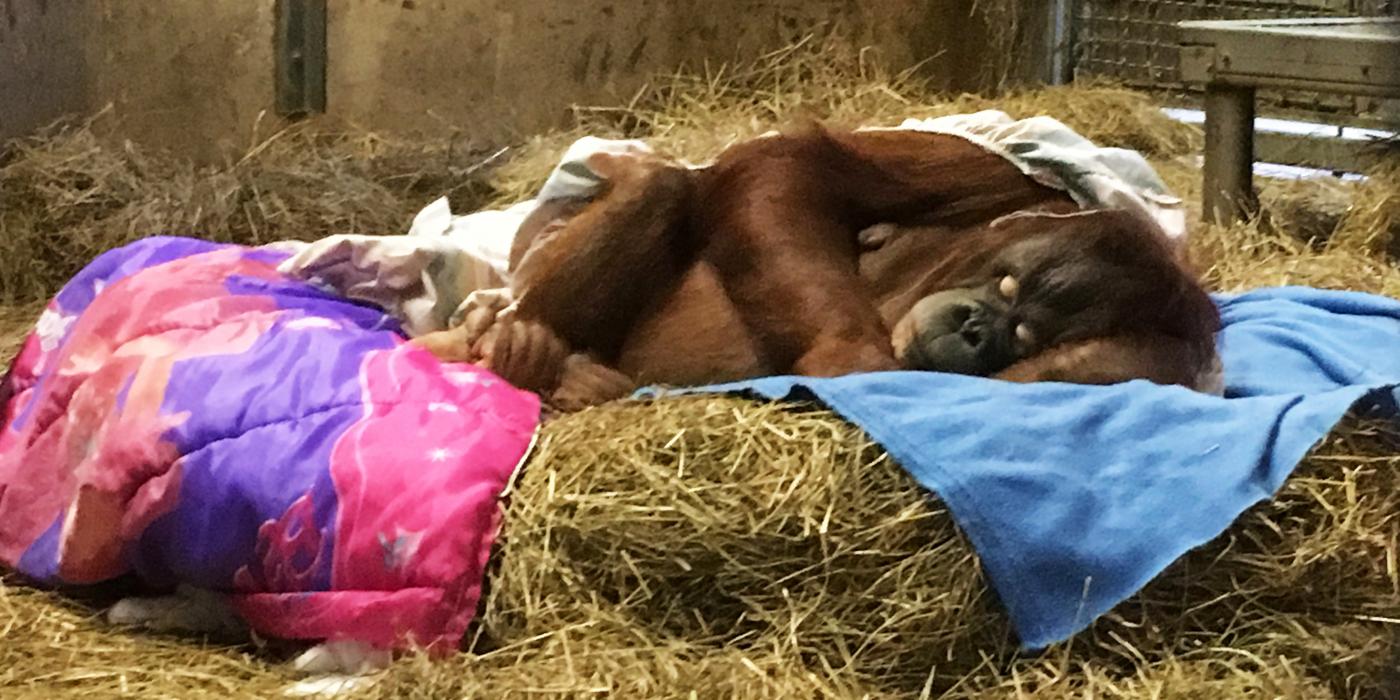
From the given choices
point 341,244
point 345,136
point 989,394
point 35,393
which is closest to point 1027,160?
point 989,394

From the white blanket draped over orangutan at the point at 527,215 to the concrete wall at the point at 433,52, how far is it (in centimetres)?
155

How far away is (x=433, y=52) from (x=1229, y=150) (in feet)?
6.26

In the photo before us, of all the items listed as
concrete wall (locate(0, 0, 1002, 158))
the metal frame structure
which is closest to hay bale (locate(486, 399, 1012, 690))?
the metal frame structure

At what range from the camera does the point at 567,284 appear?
6.24ft

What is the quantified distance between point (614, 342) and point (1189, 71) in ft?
4.65

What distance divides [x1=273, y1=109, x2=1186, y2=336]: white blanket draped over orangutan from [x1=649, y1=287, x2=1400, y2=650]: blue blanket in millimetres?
468

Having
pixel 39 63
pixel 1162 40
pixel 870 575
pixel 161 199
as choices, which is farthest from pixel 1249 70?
pixel 39 63

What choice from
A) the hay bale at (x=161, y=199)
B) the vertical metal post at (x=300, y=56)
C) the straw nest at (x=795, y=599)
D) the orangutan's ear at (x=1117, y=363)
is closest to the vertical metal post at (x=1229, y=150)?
the orangutan's ear at (x=1117, y=363)

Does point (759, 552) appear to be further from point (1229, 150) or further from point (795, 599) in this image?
point (1229, 150)

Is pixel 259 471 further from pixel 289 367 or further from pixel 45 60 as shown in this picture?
pixel 45 60

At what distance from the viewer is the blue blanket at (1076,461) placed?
143 centimetres

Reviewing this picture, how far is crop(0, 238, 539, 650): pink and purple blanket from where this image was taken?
153 cm

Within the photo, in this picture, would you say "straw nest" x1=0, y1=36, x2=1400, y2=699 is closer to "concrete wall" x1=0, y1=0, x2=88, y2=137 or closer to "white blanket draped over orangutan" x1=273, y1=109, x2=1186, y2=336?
"white blanket draped over orangutan" x1=273, y1=109, x2=1186, y2=336

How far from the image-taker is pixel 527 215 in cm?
207
